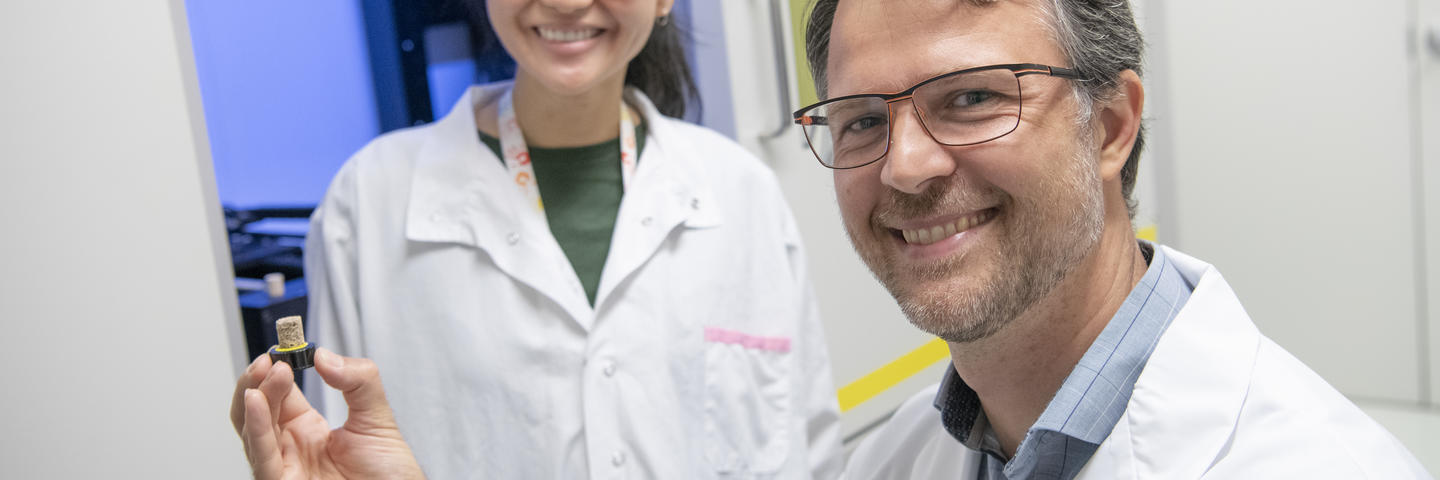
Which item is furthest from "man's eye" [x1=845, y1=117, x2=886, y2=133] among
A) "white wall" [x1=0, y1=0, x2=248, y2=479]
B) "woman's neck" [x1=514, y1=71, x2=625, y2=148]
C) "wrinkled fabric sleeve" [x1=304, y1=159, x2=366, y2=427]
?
"white wall" [x1=0, y1=0, x2=248, y2=479]

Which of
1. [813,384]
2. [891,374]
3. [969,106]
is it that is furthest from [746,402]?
[891,374]

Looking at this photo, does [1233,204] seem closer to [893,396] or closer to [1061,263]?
[893,396]

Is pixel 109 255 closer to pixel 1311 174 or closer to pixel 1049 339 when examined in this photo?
pixel 1049 339

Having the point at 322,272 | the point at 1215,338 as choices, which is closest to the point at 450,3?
the point at 322,272

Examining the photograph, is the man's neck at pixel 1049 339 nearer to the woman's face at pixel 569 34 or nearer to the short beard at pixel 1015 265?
the short beard at pixel 1015 265

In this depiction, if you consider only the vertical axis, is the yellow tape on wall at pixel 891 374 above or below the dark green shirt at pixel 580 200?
below

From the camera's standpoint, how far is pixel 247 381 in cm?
91

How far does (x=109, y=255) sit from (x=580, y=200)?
59 cm

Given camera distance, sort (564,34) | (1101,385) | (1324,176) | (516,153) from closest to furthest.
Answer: (1101,385), (564,34), (516,153), (1324,176)

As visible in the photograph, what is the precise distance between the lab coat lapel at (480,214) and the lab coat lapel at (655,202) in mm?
63

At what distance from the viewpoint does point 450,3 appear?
1.66 m

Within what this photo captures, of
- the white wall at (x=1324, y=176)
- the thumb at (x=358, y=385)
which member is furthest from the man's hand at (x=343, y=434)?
the white wall at (x=1324, y=176)

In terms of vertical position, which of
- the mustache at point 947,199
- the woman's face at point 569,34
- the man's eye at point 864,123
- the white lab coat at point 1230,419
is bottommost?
the white lab coat at point 1230,419

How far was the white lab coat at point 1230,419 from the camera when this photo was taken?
2.64 feet
